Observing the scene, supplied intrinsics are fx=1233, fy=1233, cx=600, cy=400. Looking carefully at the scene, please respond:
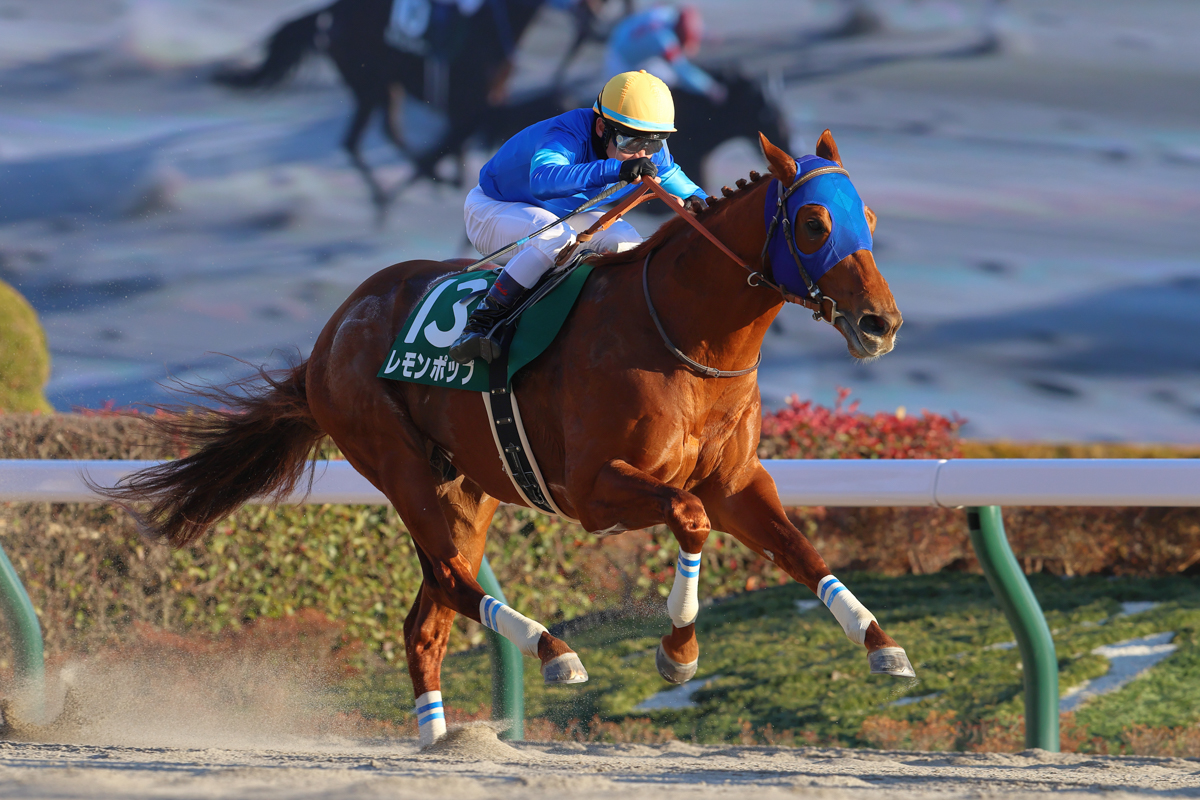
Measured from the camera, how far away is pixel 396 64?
31.3 ft

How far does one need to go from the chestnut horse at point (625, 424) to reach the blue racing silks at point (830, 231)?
2 cm

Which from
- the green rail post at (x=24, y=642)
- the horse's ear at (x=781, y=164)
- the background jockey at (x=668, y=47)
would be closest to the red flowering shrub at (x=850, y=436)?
the horse's ear at (x=781, y=164)

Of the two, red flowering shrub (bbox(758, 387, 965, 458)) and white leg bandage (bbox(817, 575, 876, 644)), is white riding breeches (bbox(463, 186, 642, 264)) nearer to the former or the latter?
white leg bandage (bbox(817, 575, 876, 644))

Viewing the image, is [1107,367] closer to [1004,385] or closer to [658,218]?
[1004,385]

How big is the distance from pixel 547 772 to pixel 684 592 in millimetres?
576

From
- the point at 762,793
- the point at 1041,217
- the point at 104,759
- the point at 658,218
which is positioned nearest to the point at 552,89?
the point at 658,218

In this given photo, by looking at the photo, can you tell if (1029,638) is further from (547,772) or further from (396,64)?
(396,64)

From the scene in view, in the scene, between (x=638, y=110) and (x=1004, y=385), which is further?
(x=1004, y=385)

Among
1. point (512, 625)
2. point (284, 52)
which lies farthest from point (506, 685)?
point (284, 52)

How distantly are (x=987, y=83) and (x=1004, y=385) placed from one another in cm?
214

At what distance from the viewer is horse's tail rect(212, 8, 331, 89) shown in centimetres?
954

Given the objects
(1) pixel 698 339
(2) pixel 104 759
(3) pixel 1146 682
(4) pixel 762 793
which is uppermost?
(1) pixel 698 339

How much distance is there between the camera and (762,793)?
2381mm

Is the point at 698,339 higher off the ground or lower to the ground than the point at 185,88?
lower
